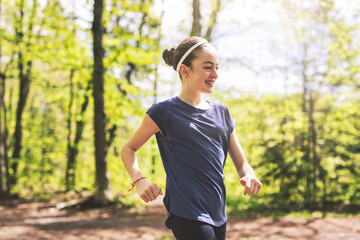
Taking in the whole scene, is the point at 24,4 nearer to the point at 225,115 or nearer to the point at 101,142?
the point at 101,142

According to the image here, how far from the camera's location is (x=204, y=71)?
5.69ft

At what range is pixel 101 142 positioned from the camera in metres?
→ 8.77

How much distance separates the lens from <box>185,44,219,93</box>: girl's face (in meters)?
1.74

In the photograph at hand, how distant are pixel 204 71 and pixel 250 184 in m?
0.71

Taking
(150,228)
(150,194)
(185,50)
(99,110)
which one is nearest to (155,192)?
(150,194)

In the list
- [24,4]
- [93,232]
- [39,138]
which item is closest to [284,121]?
[93,232]

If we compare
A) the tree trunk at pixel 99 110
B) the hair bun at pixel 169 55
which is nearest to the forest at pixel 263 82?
the tree trunk at pixel 99 110

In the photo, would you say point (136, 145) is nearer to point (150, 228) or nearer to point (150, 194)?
point (150, 194)

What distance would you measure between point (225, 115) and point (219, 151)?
0.88 feet

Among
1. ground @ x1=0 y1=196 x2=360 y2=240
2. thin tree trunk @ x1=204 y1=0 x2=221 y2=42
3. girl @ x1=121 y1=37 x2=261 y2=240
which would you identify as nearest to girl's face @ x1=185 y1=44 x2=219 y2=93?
girl @ x1=121 y1=37 x2=261 y2=240

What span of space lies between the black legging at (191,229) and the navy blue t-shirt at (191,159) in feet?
0.09

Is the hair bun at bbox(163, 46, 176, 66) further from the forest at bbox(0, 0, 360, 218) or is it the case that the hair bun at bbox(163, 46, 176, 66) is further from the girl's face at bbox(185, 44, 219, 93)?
the forest at bbox(0, 0, 360, 218)

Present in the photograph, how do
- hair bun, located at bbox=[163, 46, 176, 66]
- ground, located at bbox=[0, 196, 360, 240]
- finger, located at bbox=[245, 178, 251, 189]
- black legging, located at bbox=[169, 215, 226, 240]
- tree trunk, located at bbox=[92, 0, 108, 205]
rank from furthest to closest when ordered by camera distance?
tree trunk, located at bbox=[92, 0, 108, 205] < ground, located at bbox=[0, 196, 360, 240] < hair bun, located at bbox=[163, 46, 176, 66] < finger, located at bbox=[245, 178, 251, 189] < black legging, located at bbox=[169, 215, 226, 240]

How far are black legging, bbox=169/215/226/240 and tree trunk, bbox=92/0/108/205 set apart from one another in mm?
7528
